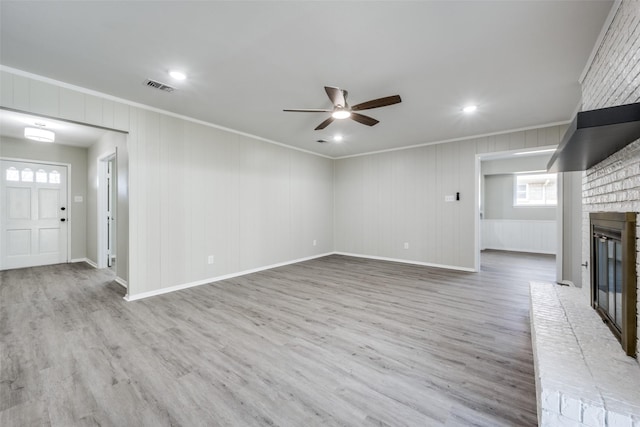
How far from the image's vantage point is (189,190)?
13.8ft

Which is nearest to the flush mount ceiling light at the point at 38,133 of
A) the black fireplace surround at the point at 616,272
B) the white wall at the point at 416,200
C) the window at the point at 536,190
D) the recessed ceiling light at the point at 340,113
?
the recessed ceiling light at the point at 340,113

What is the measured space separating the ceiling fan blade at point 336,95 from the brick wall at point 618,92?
2.01 m

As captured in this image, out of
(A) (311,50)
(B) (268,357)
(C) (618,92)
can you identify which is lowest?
(B) (268,357)

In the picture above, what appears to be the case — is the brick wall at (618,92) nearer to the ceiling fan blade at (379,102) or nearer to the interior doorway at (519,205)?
the ceiling fan blade at (379,102)

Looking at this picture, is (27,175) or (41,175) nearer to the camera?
(27,175)

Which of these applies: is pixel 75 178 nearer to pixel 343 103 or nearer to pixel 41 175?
pixel 41 175

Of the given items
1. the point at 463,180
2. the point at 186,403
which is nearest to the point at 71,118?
the point at 186,403

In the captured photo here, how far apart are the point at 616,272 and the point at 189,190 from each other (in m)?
4.84

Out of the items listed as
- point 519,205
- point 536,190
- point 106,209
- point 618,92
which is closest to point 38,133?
point 106,209

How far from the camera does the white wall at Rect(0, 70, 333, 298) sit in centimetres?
320

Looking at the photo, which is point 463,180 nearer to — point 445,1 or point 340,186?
point 340,186

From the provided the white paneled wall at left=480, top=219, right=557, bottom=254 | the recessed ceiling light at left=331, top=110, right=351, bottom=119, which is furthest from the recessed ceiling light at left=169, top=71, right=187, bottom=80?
the white paneled wall at left=480, top=219, right=557, bottom=254

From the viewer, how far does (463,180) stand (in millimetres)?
5270

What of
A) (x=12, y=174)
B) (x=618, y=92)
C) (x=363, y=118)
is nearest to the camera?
(x=618, y=92)
